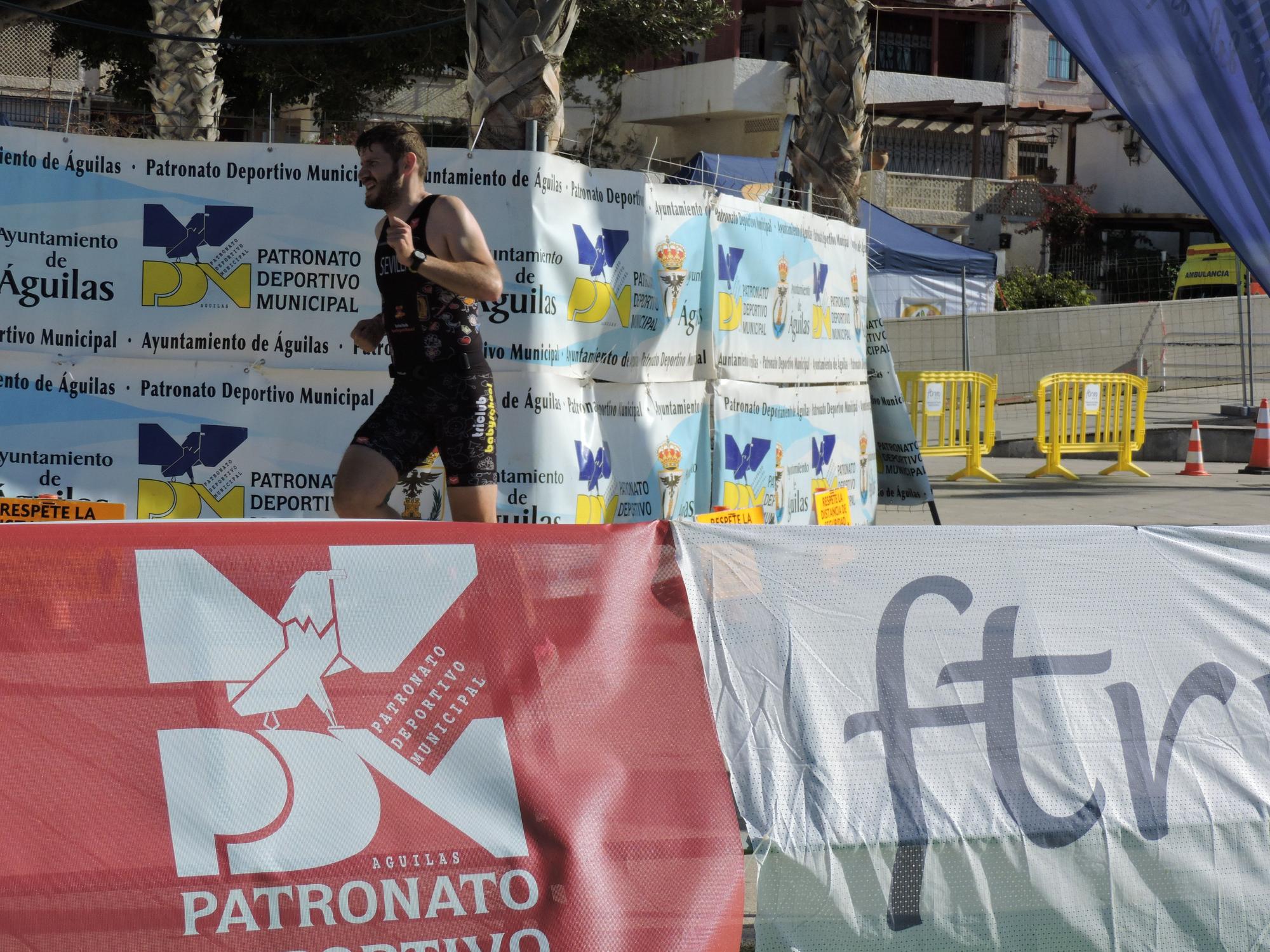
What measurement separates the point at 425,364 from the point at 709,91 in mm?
33290

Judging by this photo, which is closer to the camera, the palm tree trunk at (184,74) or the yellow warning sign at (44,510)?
the yellow warning sign at (44,510)

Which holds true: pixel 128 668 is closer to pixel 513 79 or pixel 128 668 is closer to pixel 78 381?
pixel 78 381

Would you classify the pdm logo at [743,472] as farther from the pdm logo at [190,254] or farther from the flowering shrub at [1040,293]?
the flowering shrub at [1040,293]

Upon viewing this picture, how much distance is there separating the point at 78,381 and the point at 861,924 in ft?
14.4

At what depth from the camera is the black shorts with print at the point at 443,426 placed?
509 cm

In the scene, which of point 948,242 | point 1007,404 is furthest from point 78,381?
point 948,242

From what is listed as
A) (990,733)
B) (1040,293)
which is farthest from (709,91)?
(990,733)

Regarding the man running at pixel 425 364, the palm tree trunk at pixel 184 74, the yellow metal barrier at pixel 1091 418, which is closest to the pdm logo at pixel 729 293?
the man running at pixel 425 364

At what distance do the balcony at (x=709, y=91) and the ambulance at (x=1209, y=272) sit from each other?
11.0 metres

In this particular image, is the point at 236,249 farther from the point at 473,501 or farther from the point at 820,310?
the point at 820,310

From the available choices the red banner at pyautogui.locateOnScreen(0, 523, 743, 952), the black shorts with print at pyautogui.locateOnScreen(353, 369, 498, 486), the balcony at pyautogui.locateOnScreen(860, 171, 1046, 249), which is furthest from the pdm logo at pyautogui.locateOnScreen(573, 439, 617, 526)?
the balcony at pyautogui.locateOnScreen(860, 171, 1046, 249)

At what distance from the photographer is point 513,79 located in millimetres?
6555

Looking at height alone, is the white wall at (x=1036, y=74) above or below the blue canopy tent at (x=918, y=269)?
above

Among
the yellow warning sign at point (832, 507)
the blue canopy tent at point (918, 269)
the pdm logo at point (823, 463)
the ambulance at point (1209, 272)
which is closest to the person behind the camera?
the yellow warning sign at point (832, 507)
